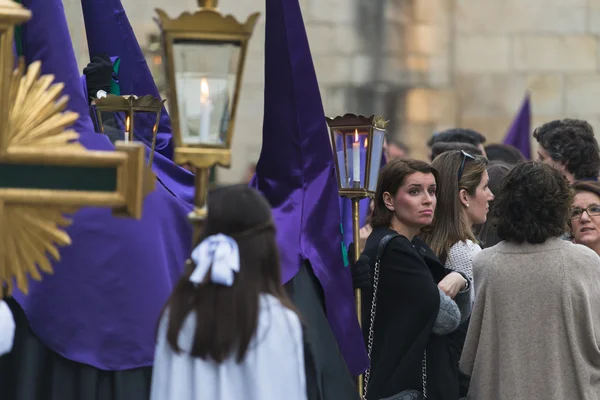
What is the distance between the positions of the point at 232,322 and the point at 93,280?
0.98 m

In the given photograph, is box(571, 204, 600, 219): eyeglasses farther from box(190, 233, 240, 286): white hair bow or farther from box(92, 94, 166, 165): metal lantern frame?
box(190, 233, 240, 286): white hair bow

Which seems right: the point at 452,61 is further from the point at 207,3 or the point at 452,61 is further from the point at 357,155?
the point at 207,3

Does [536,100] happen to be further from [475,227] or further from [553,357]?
[553,357]

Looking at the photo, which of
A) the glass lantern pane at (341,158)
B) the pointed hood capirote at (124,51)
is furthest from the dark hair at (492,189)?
the pointed hood capirote at (124,51)

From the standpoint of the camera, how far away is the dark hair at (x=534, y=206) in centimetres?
515

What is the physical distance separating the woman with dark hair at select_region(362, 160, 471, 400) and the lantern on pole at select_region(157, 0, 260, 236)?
75.5 inches

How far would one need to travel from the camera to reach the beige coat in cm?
502

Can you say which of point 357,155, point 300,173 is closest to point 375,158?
point 357,155

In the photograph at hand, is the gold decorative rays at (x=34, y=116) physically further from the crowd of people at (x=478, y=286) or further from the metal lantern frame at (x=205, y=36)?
the crowd of people at (x=478, y=286)

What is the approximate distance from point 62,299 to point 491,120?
791cm

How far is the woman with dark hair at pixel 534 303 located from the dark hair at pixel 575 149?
143 cm

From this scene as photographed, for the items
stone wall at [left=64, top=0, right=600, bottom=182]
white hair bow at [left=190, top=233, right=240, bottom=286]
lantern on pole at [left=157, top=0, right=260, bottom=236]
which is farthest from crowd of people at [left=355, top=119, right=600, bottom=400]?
stone wall at [left=64, top=0, right=600, bottom=182]

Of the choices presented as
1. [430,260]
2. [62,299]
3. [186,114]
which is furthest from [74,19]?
[186,114]

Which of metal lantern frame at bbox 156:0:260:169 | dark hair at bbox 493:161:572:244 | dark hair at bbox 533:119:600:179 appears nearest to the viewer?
metal lantern frame at bbox 156:0:260:169
